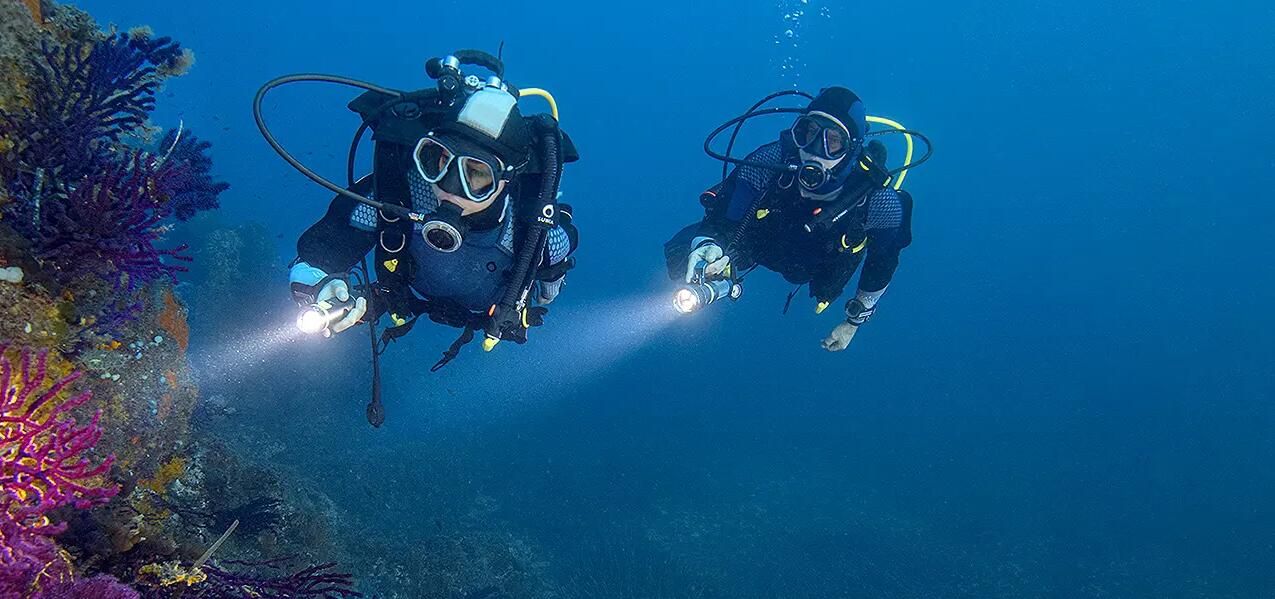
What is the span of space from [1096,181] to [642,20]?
65199mm

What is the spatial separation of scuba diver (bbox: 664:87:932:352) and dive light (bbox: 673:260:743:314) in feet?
0.04

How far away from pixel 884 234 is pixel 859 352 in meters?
31.7

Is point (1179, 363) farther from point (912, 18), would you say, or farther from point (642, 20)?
point (642, 20)

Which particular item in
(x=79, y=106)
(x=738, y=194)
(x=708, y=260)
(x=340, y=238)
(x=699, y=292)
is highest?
(x=738, y=194)

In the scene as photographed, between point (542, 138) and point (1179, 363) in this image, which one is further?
point (1179, 363)

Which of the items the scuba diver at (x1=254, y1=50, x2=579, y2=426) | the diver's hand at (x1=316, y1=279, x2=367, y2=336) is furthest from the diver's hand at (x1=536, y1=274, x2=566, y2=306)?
the diver's hand at (x1=316, y1=279, x2=367, y2=336)

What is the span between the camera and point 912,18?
86.8m

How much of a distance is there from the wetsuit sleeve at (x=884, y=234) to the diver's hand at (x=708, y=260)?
2.13 meters

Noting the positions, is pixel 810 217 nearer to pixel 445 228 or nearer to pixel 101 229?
pixel 445 228

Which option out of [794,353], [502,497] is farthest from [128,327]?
[794,353]

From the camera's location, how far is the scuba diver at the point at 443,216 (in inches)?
148

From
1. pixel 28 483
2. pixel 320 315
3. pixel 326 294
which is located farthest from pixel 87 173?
pixel 28 483

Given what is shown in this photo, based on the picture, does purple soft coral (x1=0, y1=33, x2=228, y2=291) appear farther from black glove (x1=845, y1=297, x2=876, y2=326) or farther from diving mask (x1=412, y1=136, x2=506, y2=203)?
black glove (x1=845, y1=297, x2=876, y2=326)

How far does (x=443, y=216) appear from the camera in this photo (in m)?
3.66
